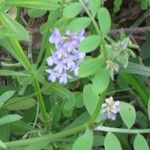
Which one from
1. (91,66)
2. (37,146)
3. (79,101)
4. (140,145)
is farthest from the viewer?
(79,101)

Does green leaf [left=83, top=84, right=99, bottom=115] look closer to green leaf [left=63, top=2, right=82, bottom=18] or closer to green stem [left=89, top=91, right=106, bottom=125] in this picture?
green stem [left=89, top=91, right=106, bottom=125]

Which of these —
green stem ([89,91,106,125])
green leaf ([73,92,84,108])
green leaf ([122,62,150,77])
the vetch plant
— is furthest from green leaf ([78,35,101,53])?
green leaf ([73,92,84,108])

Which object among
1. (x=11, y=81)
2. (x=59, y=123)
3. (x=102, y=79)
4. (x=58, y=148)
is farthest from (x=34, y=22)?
(x=102, y=79)

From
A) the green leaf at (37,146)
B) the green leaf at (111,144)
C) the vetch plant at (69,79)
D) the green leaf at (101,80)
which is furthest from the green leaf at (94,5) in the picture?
the green leaf at (37,146)

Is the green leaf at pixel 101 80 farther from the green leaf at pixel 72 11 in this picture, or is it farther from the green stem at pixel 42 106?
the green stem at pixel 42 106

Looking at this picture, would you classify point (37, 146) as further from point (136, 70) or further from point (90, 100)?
point (136, 70)

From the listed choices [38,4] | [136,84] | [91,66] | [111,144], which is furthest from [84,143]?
[136,84]
